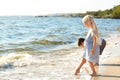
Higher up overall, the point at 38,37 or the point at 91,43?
the point at 91,43

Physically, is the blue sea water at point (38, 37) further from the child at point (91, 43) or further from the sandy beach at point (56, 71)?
the child at point (91, 43)

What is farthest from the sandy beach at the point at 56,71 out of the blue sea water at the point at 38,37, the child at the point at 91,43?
the blue sea water at the point at 38,37

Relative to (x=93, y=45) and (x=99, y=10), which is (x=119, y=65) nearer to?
(x=93, y=45)

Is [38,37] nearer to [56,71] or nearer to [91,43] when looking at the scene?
[56,71]

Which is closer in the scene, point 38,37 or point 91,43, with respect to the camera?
point 91,43


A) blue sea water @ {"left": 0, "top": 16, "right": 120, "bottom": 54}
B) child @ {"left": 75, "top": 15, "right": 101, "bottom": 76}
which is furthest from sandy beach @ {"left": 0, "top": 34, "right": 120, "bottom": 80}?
blue sea water @ {"left": 0, "top": 16, "right": 120, "bottom": 54}

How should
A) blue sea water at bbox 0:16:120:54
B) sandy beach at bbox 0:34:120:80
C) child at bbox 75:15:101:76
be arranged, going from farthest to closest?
1. blue sea water at bbox 0:16:120:54
2. sandy beach at bbox 0:34:120:80
3. child at bbox 75:15:101:76

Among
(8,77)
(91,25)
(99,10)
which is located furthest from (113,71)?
(99,10)

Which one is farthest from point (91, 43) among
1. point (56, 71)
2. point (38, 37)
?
point (38, 37)

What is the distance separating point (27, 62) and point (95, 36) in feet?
13.5

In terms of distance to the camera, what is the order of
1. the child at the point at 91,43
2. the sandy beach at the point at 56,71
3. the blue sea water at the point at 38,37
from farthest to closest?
the blue sea water at the point at 38,37, the sandy beach at the point at 56,71, the child at the point at 91,43

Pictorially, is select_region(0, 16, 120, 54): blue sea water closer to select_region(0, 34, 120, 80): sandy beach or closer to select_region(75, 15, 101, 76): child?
select_region(0, 34, 120, 80): sandy beach

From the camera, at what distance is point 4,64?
36.0ft

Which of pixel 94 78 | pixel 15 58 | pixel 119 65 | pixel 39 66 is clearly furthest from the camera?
pixel 15 58
